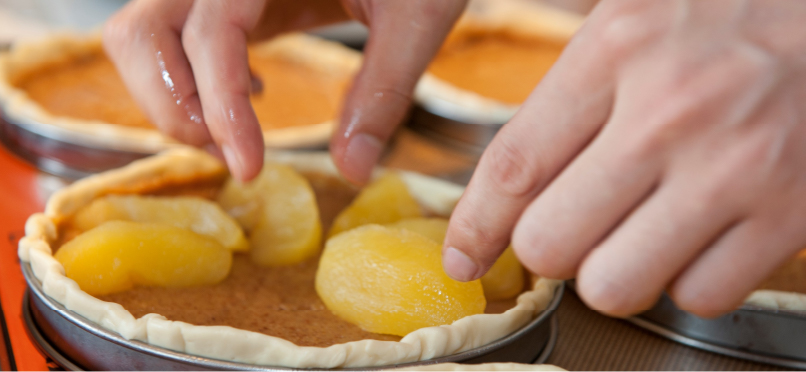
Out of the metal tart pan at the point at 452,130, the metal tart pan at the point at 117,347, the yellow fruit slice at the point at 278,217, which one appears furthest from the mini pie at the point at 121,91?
the metal tart pan at the point at 117,347

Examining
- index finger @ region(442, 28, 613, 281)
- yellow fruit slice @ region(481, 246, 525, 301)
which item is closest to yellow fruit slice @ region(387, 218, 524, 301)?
yellow fruit slice @ region(481, 246, 525, 301)

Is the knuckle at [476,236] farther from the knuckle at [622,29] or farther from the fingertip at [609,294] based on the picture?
the knuckle at [622,29]

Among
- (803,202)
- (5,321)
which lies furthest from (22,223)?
(803,202)

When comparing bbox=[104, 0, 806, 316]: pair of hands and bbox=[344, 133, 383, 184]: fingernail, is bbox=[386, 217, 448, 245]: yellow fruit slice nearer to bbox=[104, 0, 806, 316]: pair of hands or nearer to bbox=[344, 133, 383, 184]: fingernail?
bbox=[344, 133, 383, 184]: fingernail

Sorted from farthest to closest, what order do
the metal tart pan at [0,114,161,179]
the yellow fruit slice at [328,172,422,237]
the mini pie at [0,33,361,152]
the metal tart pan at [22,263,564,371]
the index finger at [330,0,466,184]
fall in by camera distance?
the mini pie at [0,33,361,152]
the metal tart pan at [0,114,161,179]
the yellow fruit slice at [328,172,422,237]
the index finger at [330,0,466,184]
the metal tart pan at [22,263,564,371]

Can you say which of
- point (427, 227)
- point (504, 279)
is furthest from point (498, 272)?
point (427, 227)

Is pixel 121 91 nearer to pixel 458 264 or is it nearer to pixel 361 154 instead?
pixel 361 154
